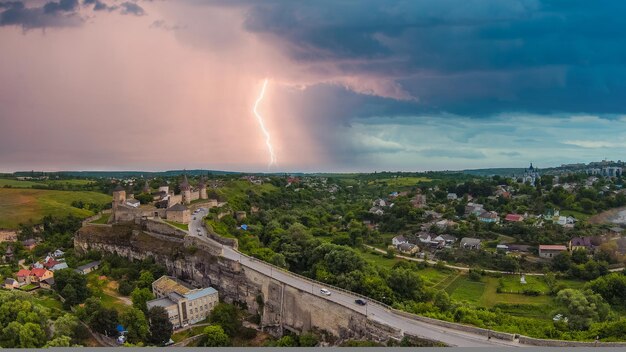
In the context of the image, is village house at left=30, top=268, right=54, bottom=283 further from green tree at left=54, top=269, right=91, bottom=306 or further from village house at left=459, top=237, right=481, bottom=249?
village house at left=459, top=237, right=481, bottom=249

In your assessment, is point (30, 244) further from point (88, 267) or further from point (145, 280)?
point (145, 280)

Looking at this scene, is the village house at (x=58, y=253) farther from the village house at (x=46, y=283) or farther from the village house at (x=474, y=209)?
the village house at (x=474, y=209)

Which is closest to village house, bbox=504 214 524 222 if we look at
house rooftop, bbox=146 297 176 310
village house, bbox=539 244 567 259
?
village house, bbox=539 244 567 259

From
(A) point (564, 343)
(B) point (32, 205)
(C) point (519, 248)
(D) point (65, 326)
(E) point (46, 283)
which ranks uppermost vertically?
(B) point (32, 205)

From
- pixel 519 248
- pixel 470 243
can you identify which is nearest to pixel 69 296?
pixel 470 243

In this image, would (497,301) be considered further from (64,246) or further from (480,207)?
(64,246)

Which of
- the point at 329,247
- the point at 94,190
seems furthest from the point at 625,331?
the point at 94,190
